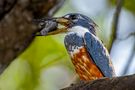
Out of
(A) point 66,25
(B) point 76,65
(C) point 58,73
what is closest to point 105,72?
(B) point 76,65

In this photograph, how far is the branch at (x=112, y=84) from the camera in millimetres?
1961

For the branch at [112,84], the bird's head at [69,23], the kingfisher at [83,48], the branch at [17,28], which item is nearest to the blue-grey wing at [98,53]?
the kingfisher at [83,48]

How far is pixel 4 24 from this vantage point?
8.39ft

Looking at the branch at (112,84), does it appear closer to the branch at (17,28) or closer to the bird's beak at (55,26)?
the branch at (17,28)

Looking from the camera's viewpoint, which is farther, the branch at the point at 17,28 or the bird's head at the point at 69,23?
the bird's head at the point at 69,23

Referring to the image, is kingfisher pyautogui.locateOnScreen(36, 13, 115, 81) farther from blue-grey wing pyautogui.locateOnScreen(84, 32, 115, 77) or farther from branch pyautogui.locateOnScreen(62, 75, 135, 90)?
branch pyautogui.locateOnScreen(62, 75, 135, 90)

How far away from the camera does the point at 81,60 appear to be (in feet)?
11.0

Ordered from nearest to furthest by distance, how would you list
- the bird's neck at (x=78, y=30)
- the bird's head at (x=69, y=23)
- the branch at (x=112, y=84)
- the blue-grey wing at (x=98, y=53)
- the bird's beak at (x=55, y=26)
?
the branch at (x=112, y=84)
the bird's beak at (x=55, y=26)
the bird's head at (x=69, y=23)
the blue-grey wing at (x=98, y=53)
the bird's neck at (x=78, y=30)

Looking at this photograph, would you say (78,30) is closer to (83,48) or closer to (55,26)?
(83,48)

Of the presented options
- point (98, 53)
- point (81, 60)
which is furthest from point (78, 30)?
point (81, 60)

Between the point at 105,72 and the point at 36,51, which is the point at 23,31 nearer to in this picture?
the point at 105,72

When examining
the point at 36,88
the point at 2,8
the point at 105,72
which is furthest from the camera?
the point at 36,88

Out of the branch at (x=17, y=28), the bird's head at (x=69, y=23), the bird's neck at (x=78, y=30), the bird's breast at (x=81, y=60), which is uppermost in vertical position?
the branch at (x=17, y=28)

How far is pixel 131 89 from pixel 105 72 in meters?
1.41
